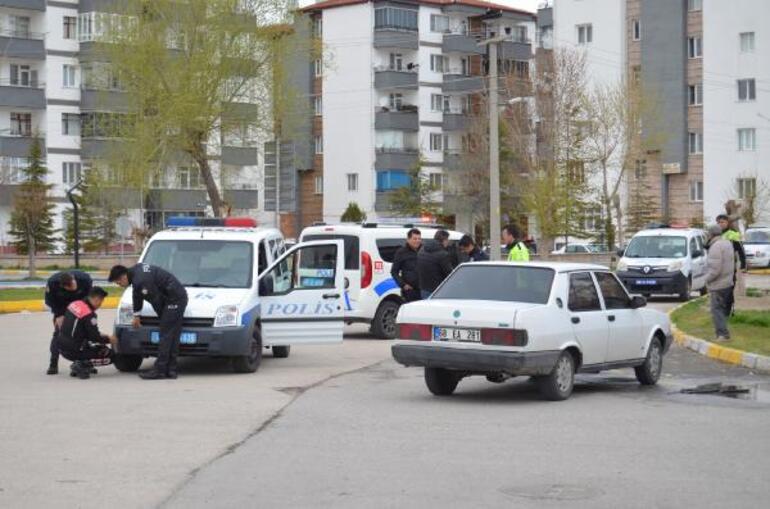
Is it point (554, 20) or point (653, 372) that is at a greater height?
point (554, 20)

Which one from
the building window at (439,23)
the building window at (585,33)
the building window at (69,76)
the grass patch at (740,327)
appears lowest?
the grass patch at (740,327)

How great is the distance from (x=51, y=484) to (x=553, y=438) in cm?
443

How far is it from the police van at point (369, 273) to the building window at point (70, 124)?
53.2m

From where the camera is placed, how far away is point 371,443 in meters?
11.5

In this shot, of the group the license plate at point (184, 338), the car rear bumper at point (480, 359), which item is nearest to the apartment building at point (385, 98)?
the license plate at point (184, 338)

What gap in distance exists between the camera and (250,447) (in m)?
11.3

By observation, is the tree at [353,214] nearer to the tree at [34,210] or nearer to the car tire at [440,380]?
the tree at [34,210]

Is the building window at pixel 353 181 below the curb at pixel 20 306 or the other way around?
the other way around

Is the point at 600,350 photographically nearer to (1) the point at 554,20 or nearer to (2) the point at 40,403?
(2) the point at 40,403

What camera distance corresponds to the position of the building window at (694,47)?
247ft

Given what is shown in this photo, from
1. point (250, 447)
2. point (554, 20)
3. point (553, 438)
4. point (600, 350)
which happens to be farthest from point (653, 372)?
point (554, 20)

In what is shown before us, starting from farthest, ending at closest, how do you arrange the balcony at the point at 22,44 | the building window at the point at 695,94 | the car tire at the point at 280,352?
the building window at the point at 695,94 → the balcony at the point at 22,44 → the car tire at the point at 280,352

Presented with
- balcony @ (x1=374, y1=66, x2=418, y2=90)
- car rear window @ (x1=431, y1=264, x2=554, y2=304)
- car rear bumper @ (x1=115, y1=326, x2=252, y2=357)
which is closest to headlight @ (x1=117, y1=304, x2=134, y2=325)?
car rear bumper @ (x1=115, y1=326, x2=252, y2=357)

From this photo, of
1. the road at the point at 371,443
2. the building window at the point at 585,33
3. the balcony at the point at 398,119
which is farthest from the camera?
the balcony at the point at 398,119
